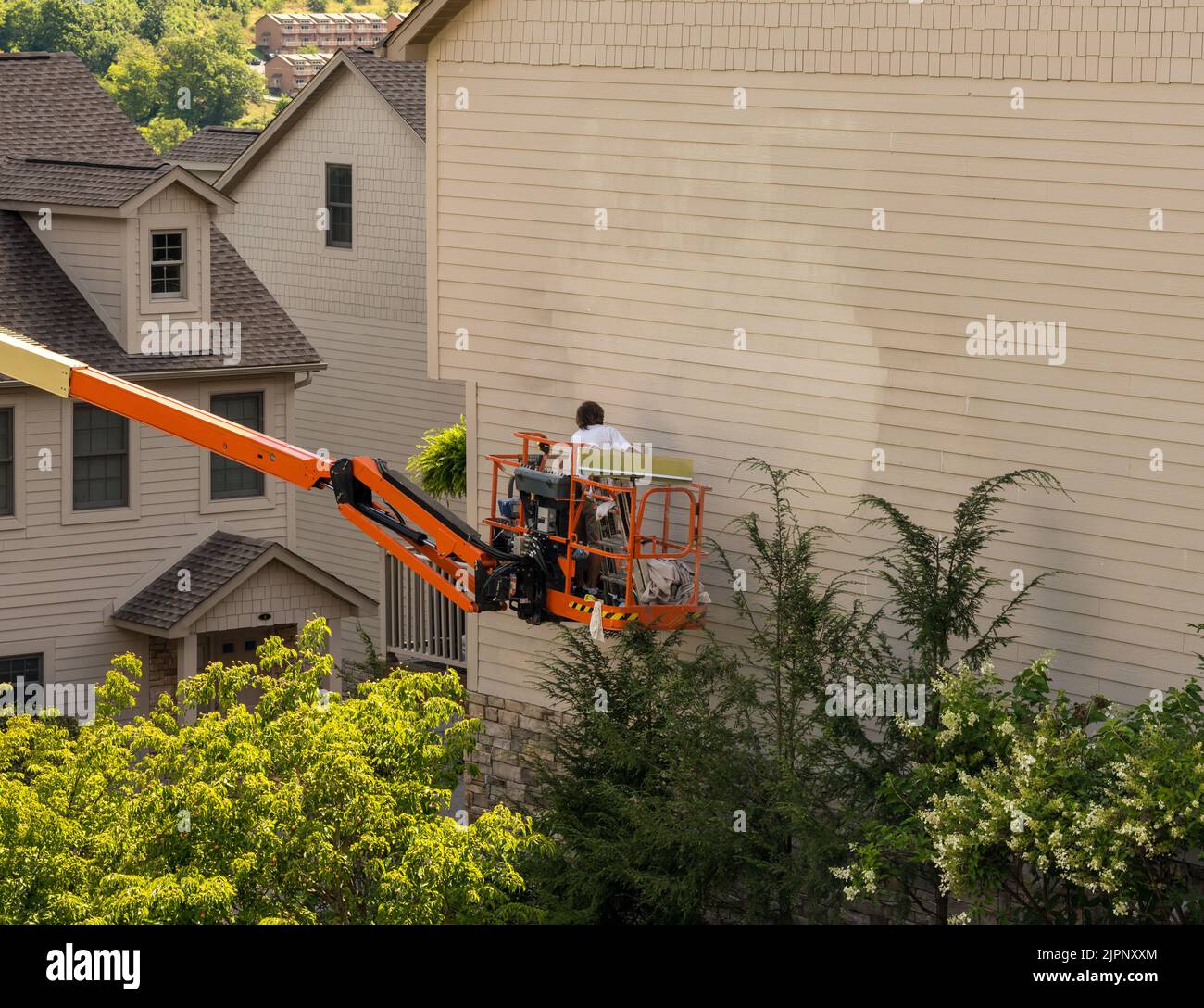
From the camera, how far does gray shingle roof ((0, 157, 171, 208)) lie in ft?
98.1

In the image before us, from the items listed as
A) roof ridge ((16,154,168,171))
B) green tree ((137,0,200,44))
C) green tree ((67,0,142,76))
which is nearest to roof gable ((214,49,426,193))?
roof ridge ((16,154,168,171))

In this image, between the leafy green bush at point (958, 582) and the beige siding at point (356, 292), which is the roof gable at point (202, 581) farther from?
the leafy green bush at point (958, 582)

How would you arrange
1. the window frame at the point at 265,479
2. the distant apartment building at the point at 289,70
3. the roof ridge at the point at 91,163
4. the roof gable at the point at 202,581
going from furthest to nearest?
the distant apartment building at the point at 289,70 < the window frame at the point at 265,479 < the roof ridge at the point at 91,163 < the roof gable at the point at 202,581

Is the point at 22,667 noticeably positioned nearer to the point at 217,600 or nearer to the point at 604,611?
the point at 217,600

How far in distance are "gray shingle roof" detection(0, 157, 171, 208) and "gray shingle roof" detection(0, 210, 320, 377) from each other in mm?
521

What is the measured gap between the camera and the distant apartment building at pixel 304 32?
182250 millimetres

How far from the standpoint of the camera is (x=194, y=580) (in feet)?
98.6

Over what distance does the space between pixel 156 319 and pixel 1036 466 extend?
52.5ft

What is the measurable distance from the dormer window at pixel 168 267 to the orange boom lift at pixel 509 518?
29.7ft

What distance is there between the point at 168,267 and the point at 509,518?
38.5 ft

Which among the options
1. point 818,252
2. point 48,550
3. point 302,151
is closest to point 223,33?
point 302,151

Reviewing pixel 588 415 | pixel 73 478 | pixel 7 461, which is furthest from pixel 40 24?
pixel 588 415

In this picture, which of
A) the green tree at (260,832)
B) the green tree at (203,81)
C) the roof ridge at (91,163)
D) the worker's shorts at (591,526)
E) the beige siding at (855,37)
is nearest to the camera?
the green tree at (260,832)

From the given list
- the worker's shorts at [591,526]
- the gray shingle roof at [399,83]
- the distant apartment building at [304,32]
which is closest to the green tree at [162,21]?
the distant apartment building at [304,32]
